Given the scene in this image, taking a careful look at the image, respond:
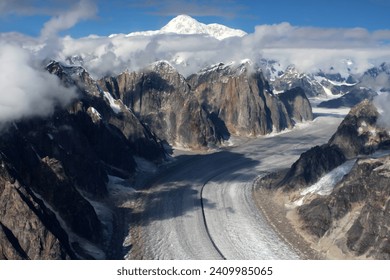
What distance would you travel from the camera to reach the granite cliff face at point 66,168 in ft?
148

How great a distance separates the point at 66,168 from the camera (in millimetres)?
66562

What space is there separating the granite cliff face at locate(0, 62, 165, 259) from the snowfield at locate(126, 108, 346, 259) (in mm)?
6386

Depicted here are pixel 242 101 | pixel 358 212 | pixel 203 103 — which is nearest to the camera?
pixel 358 212

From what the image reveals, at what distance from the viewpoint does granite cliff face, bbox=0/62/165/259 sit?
1775 inches

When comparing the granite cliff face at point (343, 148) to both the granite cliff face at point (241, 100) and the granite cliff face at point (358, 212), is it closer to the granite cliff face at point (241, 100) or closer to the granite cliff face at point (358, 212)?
the granite cliff face at point (358, 212)

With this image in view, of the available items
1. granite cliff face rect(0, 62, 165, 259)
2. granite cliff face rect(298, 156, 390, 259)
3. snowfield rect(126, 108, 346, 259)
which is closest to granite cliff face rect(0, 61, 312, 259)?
granite cliff face rect(0, 62, 165, 259)

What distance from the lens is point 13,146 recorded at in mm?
59500

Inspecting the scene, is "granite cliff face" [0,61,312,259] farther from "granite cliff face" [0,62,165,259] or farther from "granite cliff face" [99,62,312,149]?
"granite cliff face" [99,62,312,149]

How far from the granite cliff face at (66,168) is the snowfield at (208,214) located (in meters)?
6.39

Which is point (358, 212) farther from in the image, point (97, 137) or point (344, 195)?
point (97, 137)

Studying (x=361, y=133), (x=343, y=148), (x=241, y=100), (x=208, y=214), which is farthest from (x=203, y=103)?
(x=208, y=214)

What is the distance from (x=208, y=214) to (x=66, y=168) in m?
20.4

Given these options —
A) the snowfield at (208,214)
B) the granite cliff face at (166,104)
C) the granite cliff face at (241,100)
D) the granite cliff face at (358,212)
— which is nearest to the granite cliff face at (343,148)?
the snowfield at (208,214)

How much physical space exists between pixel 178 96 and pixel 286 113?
4630 cm
